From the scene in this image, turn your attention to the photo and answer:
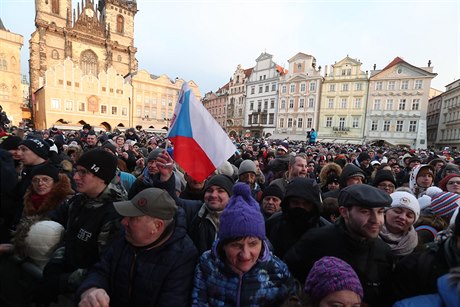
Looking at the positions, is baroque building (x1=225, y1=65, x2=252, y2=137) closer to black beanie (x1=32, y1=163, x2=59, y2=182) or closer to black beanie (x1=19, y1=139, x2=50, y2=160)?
black beanie (x1=19, y1=139, x2=50, y2=160)

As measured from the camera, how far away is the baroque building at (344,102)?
4025 cm

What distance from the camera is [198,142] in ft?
9.75

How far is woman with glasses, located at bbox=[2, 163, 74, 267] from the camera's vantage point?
2135 millimetres

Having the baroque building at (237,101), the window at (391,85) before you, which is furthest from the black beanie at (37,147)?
the baroque building at (237,101)

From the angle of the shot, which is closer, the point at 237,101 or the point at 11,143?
the point at 11,143

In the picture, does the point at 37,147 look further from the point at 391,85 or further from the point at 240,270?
the point at 391,85

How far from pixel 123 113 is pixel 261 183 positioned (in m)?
43.8

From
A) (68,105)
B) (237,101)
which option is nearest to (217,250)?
(68,105)

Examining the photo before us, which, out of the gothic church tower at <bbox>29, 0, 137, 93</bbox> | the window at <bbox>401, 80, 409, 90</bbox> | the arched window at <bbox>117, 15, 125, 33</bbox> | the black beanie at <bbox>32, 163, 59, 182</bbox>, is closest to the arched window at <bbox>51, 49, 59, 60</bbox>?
the gothic church tower at <bbox>29, 0, 137, 93</bbox>

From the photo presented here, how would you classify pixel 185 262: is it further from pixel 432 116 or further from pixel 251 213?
pixel 432 116

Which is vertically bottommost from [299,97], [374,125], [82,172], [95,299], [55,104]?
[95,299]

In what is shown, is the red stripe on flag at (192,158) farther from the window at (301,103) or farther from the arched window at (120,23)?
the arched window at (120,23)

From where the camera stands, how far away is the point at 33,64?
143 feet

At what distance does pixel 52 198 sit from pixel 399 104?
152 ft
